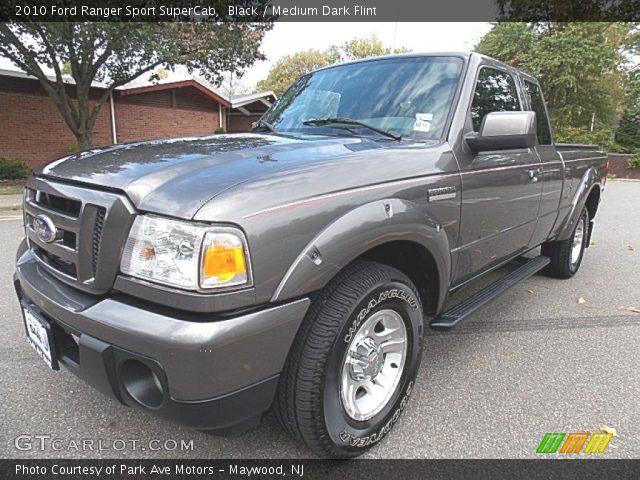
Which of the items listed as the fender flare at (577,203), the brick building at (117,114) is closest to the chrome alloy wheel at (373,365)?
the fender flare at (577,203)

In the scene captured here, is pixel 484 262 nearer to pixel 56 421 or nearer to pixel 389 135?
pixel 389 135

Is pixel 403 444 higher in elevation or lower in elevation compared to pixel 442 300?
lower

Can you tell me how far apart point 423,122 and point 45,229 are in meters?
1.97

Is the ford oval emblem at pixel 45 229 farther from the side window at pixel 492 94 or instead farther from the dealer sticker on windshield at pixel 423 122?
the side window at pixel 492 94

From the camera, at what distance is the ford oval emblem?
1.79 m

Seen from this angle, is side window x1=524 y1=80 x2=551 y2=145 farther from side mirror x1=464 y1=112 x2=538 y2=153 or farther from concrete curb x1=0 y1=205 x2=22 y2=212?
concrete curb x1=0 y1=205 x2=22 y2=212

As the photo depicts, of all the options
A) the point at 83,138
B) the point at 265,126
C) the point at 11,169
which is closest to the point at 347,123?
the point at 265,126

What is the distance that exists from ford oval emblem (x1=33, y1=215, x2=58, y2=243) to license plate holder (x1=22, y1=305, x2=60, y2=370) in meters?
0.33

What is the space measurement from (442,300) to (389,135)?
3.17 ft

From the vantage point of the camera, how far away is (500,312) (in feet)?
12.4

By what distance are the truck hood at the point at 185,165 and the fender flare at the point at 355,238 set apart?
301 mm

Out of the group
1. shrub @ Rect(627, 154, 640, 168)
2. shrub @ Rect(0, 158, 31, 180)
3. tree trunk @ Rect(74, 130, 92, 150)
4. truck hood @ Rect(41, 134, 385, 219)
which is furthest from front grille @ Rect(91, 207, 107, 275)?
shrub @ Rect(627, 154, 640, 168)

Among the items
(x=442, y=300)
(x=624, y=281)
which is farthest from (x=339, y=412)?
(x=624, y=281)

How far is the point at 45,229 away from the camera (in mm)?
1831
